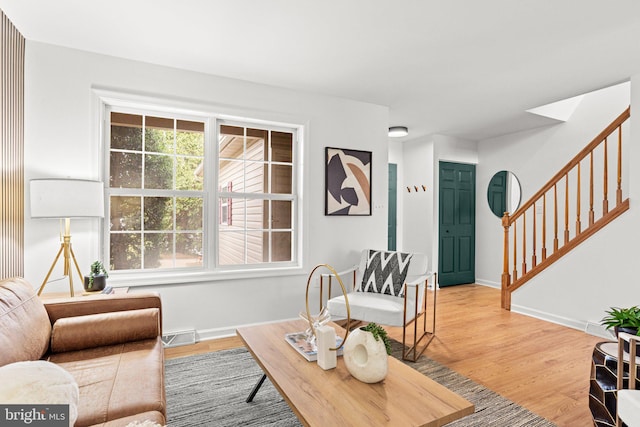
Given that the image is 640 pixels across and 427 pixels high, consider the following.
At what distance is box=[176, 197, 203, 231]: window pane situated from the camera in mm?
3102

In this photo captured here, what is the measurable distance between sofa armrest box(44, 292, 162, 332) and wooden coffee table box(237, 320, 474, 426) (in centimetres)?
90

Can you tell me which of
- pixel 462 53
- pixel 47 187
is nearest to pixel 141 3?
pixel 47 187

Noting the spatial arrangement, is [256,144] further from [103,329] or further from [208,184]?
[103,329]

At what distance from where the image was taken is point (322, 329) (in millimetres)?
1605

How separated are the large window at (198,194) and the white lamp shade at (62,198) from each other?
617mm

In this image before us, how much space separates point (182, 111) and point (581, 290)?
4266 millimetres

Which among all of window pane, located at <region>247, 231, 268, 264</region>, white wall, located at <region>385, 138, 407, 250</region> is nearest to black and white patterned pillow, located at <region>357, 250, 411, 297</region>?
window pane, located at <region>247, 231, 268, 264</region>

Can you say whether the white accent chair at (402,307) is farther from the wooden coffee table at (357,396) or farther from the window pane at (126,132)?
the window pane at (126,132)

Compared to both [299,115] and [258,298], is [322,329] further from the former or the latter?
[299,115]

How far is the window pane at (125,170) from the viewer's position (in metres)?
2.87

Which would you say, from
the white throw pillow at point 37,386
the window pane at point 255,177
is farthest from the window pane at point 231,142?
the white throw pillow at point 37,386

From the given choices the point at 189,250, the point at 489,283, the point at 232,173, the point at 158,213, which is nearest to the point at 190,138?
the point at 232,173

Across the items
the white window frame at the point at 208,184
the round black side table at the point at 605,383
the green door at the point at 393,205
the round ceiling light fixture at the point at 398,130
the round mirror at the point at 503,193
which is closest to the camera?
the round black side table at the point at 605,383

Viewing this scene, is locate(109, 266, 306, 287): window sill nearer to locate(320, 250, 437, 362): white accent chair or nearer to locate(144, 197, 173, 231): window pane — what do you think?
locate(144, 197, 173, 231): window pane
